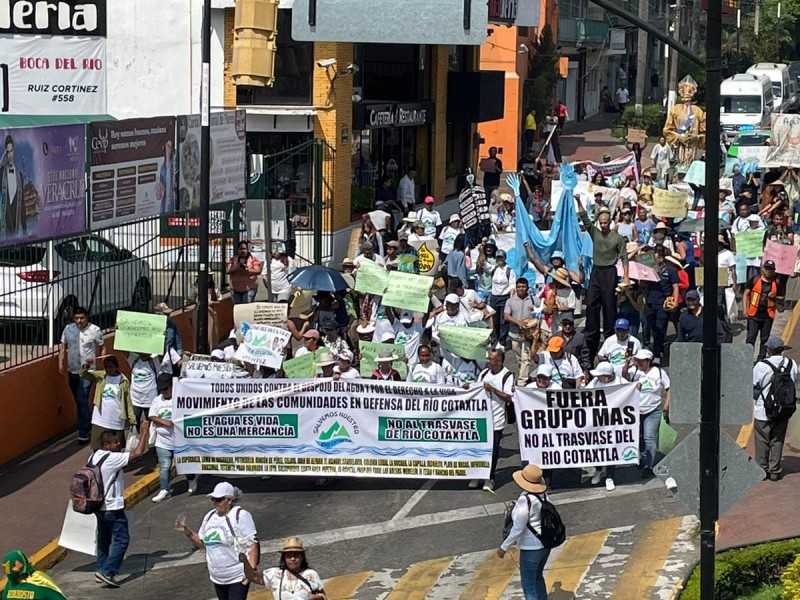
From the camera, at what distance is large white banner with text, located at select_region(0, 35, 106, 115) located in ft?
87.0

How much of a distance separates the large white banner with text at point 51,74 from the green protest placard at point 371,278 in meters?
9.18

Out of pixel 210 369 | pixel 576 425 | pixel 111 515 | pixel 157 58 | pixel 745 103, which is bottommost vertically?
pixel 111 515

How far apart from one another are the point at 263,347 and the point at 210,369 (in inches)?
25.6

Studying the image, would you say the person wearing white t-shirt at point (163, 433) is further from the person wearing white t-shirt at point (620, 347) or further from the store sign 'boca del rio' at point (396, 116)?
the store sign 'boca del rio' at point (396, 116)

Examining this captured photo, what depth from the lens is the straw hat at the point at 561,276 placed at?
65.9 ft

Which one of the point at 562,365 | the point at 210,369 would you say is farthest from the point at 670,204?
the point at 210,369

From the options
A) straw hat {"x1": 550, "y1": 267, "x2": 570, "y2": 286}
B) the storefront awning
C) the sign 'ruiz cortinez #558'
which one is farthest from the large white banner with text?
straw hat {"x1": 550, "y1": 267, "x2": 570, "y2": 286}

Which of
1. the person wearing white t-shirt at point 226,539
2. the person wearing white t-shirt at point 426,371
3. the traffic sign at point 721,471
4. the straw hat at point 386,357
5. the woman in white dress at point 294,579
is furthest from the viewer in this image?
the straw hat at point 386,357

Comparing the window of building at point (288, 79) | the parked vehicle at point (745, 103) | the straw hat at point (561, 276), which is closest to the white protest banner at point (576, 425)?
the straw hat at point (561, 276)

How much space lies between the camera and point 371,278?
19703 mm

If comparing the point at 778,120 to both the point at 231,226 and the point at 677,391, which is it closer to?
the point at 231,226

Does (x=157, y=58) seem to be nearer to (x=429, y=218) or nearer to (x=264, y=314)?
(x=429, y=218)

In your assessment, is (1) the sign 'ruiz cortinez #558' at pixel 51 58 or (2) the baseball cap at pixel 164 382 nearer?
(2) the baseball cap at pixel 164 382

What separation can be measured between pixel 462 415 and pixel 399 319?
398 cm
